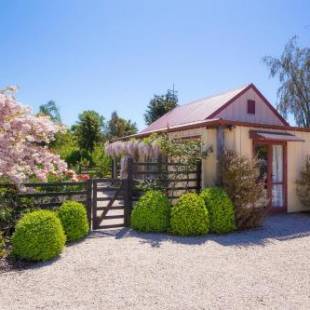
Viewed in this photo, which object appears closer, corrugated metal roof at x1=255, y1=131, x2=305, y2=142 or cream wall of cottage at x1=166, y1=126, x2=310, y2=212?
cream wall of cottage at x1=166, y1=126, x2=310, y2=212

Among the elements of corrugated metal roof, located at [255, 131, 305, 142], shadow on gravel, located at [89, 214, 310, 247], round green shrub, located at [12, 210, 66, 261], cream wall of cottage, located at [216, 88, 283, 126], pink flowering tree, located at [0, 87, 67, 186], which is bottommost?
shadow on gravel, located at [89, 214, 310, 247]

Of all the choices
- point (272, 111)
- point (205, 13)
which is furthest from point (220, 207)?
point (272, 111)

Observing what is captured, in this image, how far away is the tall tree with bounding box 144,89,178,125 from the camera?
2934 cm

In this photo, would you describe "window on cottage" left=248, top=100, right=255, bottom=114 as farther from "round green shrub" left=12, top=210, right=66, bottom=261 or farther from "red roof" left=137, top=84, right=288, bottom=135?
"round green shrub" left=12, top=210, right=66, bottom=261

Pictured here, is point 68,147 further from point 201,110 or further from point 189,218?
point 189,218

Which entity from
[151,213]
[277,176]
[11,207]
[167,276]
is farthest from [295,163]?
[11,207]

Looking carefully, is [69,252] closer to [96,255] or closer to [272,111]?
[96,255]

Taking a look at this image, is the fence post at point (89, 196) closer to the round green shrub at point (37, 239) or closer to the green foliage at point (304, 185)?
the round green shrub at point (37, 239)

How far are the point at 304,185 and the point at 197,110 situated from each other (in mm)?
6070

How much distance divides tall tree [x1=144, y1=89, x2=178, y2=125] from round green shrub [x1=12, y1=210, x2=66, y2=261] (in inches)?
963

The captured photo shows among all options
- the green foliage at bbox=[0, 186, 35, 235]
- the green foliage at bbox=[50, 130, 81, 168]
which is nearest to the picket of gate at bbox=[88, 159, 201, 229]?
the green foliage at bbox=[0, 186, 35, 235]

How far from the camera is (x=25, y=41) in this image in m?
9.18

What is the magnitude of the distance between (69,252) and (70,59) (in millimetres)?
7871

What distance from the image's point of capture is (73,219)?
6219 mm
